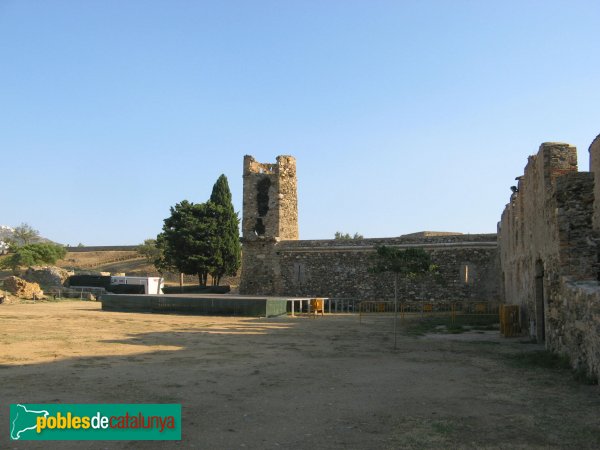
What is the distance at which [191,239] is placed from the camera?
44.3 metres

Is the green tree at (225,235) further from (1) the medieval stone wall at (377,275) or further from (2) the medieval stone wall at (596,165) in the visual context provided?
(2) the medieval stone wall at (596,165)

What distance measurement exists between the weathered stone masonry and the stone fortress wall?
1298 centimetres

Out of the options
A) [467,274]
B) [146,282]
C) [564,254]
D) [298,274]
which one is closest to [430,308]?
[467,274]

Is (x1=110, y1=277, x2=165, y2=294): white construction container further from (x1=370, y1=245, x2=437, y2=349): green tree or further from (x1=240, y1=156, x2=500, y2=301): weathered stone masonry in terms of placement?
(x1=370, y1=245, x2=437, y2=349): green tree

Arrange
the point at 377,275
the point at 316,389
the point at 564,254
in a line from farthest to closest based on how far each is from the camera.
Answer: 1. the point at 377,275
2. the point at 564,254
3. the point at 316,389

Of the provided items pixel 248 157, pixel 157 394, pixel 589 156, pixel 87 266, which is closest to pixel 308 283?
pixel 248 157

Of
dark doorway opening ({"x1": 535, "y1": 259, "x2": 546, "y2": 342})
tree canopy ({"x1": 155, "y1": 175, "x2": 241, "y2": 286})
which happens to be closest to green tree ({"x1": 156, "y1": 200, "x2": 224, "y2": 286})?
tree canopy ({"x1": 155, "y1": 175, "x2": 241, "y2": 286})

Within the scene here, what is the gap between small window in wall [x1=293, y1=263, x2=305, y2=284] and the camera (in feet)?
110

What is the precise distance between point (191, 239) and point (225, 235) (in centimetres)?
327

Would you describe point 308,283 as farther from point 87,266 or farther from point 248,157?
point 87,266

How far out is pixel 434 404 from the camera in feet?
25.2

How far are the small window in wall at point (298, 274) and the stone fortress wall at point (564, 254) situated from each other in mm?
17899

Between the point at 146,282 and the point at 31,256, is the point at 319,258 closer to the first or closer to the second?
the point at 146,282

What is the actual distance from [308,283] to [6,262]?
4118cm
